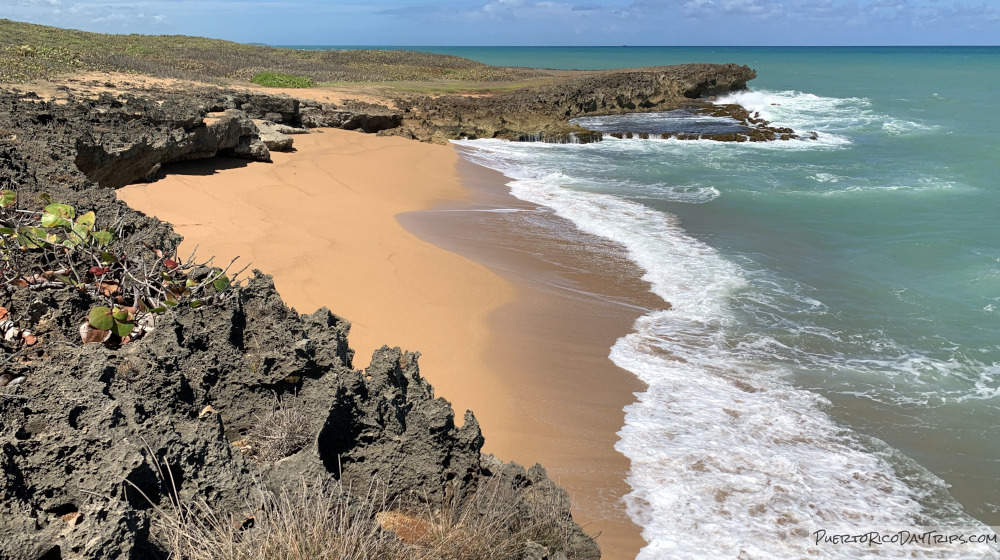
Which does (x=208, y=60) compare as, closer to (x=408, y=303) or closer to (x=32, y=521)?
(x=408, y=303)

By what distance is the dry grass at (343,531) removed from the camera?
217 cm

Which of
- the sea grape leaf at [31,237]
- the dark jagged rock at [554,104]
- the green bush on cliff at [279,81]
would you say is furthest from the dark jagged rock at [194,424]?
the green bush on cliff at [279,81]

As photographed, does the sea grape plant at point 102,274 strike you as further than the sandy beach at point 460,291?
No

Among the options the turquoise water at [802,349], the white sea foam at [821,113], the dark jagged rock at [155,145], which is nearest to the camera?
the turquoise water at [802,349]

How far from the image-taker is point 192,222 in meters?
8.89

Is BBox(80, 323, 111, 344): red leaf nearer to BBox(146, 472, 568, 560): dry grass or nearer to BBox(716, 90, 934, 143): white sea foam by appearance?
BBox(146, 472, 568, 560): dry grass

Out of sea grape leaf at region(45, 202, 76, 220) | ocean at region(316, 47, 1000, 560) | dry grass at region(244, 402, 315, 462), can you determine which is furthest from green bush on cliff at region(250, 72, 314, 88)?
dry grass at region(244, 402, 315, 462)

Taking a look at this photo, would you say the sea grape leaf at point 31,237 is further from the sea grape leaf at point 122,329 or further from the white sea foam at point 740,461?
the white sea foam at point 740,461

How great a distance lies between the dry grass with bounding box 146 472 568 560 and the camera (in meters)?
2.17

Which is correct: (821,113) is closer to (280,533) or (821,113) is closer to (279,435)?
(279,435)

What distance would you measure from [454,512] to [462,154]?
1724 centimetres

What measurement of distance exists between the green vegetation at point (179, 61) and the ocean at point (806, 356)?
48.4ft

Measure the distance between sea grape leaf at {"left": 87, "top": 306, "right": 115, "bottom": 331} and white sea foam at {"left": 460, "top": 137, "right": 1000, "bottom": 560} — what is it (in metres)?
3.22

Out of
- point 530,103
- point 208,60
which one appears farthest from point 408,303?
point 208,60
